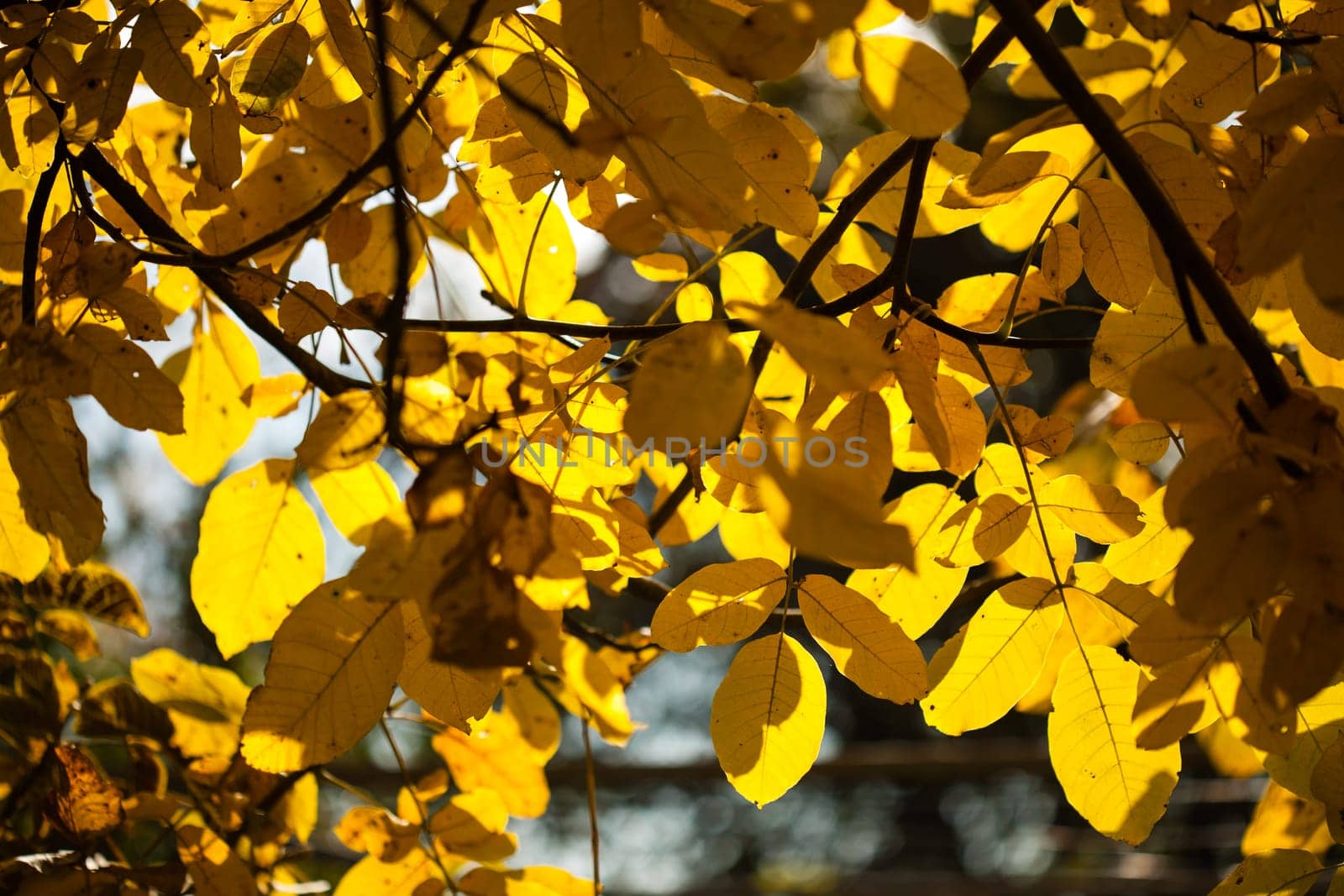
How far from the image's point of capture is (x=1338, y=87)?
64 cm

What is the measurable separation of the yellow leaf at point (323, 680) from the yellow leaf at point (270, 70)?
0.41m

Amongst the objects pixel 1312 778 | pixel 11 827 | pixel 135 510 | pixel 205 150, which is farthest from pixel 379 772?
pixel 135 510

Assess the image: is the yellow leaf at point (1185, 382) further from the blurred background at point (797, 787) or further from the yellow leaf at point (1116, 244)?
the blurred background at point (797, 787)

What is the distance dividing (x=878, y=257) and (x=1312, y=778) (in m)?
0.59

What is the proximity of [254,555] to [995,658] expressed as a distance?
68cm

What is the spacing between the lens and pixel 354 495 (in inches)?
38.9

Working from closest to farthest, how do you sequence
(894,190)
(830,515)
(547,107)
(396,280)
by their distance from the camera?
(830,515), (396,280), (547,107), (894,190)

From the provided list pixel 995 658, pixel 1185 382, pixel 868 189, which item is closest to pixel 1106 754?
pixel 995 658

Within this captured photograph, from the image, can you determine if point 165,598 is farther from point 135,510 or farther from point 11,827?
point 11,827

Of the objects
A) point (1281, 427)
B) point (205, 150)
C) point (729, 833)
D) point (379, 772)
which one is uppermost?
point (205, 150)

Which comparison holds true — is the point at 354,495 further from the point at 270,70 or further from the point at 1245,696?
the point at 1245,696

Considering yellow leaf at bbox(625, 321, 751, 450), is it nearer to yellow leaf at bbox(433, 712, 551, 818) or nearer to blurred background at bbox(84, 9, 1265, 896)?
yellow leaf at bbox(433, 712, 551, 818)

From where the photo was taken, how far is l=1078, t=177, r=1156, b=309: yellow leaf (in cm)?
80

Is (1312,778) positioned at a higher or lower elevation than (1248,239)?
lower
